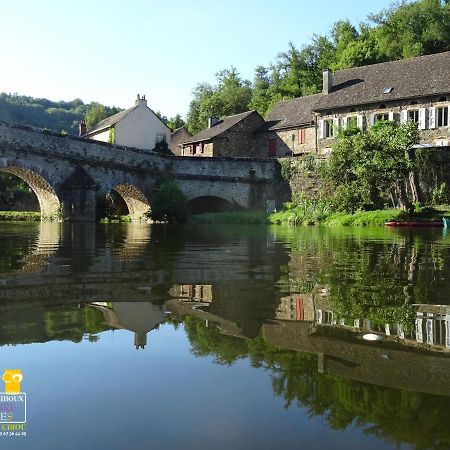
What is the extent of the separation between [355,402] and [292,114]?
44571 millimetres

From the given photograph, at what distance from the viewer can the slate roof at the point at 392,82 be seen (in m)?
36.6

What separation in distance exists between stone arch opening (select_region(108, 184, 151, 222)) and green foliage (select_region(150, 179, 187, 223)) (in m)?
1.34

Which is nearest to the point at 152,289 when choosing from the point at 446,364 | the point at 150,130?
the point at 446,364

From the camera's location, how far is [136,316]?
510 cm

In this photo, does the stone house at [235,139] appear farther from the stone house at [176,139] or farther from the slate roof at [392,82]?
the stone house at [176,139]

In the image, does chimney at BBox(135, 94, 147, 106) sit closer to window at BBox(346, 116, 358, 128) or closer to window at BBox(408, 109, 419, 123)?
window at BBox(346, 116, 358, 128)

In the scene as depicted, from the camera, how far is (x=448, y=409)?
288cm

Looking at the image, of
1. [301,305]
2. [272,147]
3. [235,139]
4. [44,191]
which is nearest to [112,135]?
[235,139]

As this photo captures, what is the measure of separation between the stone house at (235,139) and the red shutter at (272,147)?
2.42 feet

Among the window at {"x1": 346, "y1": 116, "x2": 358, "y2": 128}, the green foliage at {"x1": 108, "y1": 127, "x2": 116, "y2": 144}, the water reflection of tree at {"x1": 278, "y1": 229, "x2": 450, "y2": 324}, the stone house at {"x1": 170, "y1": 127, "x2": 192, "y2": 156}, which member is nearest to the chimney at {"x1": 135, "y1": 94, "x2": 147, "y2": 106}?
the green foliage at {"x1": 108, "y1": 127, "x2": 116, "y2": 144}

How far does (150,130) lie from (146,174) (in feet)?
50.0

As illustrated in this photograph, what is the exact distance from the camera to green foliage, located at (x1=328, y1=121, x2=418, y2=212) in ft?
102

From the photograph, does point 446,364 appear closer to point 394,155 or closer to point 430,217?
point 430,217

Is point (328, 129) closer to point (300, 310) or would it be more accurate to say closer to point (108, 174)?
point (108, 174)
